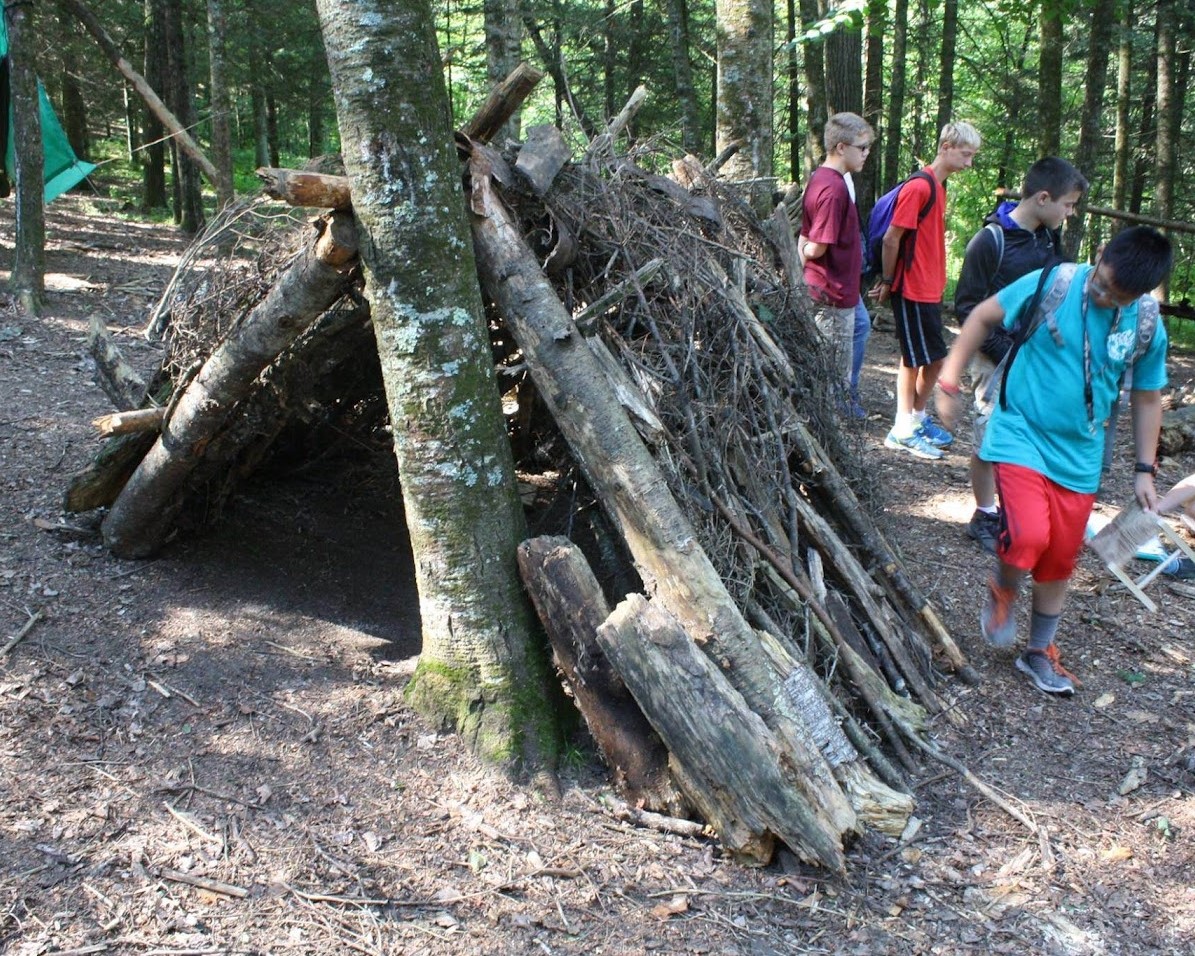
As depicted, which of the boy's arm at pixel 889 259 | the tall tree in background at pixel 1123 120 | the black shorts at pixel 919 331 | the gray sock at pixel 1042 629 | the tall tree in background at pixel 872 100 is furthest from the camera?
the tall tree in background at pixel 1123 120

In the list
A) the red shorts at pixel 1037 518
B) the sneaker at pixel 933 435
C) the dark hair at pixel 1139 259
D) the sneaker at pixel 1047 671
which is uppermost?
the dark hair at pixel 1139 259

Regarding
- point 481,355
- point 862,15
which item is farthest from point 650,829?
point 862,15

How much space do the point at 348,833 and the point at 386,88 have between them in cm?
255

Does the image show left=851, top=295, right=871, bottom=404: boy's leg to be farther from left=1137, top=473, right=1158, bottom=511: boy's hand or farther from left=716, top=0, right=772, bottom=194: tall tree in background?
left=1137, top=473, right=1158, bottom=511: boy's hand

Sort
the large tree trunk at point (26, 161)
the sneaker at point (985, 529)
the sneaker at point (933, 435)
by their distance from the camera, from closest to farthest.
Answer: the sneaker at point (985, 529), the sneaker at point (933, 435), the large tree trunk at point (26, 161)

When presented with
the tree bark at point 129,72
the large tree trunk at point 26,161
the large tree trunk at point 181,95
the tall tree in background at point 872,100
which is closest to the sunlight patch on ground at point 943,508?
the tall tree in background at point 872,100

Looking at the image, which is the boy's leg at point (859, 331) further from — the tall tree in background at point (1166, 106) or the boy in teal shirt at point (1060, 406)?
the tall tree in background at point (1166, 106)

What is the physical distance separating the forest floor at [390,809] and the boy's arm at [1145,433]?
976mm

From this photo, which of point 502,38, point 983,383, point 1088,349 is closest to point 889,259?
point 983,383

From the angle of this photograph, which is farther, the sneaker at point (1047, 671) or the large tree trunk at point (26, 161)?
the large tree trunk at point (26, 161)

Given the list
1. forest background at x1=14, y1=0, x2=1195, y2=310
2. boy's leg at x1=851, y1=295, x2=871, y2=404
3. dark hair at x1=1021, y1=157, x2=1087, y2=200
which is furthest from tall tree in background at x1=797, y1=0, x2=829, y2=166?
dark hair at x1=1021, y1=157, x2=1087, y2=200

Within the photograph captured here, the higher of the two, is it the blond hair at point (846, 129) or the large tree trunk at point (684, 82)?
the large tree trunk at point (684, 82)

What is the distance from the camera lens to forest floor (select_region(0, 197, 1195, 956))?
2.89 meters

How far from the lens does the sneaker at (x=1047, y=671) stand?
4.30 meters
